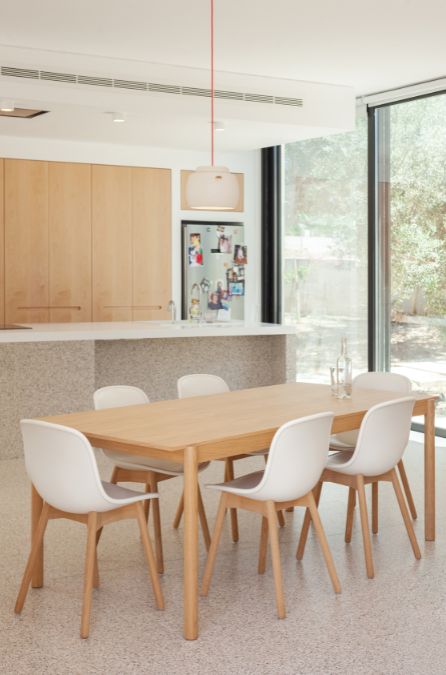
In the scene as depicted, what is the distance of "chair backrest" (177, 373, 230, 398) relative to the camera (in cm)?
507

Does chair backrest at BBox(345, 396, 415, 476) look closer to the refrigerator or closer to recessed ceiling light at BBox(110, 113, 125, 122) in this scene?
recessed ceiling light at BBox(110, 113, 125, 122)

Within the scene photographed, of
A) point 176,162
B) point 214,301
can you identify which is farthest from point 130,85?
point 214,301

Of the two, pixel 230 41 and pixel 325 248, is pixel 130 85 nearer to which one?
pixel 230 41

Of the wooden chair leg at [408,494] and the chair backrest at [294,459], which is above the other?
the chair backrest at [294,459]

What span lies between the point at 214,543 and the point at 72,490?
26.9 inches

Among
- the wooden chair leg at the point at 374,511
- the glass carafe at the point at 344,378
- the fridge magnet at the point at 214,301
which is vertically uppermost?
the fridge magnet at the point at 214,301

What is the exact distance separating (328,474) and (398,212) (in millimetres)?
4037

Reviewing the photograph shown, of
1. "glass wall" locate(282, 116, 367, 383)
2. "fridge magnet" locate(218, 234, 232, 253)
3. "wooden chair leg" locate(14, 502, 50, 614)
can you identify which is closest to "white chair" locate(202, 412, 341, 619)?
"wooden chair leg" locate(14, 502, 50, 614)

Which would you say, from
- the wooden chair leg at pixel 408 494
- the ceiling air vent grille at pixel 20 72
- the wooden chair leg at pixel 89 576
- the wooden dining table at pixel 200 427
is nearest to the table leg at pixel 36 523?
the wooden dining table at pixel 200 427

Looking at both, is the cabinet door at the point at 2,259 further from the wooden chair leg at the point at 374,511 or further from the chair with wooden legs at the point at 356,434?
the wooden chair leg at the point at 374,511

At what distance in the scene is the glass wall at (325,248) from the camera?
816 centimetres

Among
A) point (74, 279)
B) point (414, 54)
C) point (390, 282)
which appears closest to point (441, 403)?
point (390, 282)

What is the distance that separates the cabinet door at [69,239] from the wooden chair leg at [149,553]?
483 centimetres

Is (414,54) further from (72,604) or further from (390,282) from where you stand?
(72,604)
